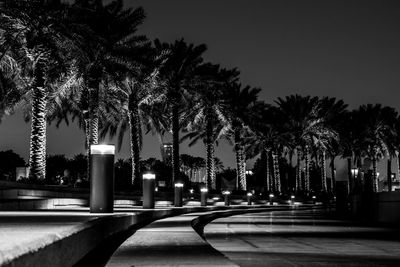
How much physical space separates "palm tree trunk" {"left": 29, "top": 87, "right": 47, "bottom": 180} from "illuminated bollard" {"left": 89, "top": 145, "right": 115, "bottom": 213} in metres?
16.5

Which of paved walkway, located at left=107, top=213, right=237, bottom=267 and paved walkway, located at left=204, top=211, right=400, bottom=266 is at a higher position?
paved walkway, located at left=107, top=213, right=237, bottom=267

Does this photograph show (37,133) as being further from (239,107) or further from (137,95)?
(239,107)

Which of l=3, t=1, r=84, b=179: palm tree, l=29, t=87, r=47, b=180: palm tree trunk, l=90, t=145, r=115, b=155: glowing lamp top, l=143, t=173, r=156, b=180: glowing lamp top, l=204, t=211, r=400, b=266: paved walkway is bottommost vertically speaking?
l=204, t=211, r=400, b=266: paved walkway

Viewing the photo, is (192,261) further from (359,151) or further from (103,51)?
(359,151)

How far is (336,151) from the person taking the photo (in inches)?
3524

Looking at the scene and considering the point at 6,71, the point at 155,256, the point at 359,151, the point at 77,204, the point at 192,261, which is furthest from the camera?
the point at 359,151

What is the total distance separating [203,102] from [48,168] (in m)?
73.5

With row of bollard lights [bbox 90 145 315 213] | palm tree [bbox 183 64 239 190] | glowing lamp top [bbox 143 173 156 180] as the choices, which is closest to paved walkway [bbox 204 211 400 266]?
row of bollard lights [bbox 90 145 315 213]

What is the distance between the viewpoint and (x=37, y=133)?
33219 millimetres

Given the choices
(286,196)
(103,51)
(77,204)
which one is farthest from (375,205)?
(286,196)

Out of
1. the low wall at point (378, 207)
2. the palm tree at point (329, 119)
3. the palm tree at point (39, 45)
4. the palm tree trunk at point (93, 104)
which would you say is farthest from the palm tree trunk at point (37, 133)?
the palm tree at point (329, 119)

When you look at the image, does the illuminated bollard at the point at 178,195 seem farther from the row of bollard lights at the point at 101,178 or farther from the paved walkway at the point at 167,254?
the paved walkway at the point at 167,254

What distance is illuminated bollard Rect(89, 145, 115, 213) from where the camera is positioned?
17156 mm

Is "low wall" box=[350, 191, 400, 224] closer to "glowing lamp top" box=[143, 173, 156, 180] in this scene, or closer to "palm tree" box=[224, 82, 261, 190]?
"glowing lamp top" box=[143, 173, 156, 180]
